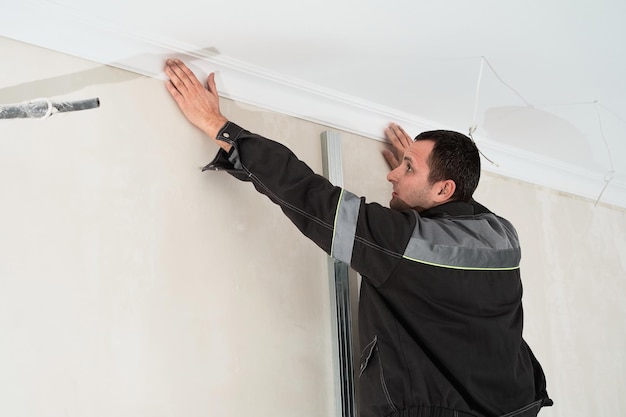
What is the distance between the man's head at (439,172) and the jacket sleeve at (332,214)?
0.88 feet

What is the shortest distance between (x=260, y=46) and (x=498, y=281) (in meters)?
1.04

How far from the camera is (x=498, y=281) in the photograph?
2.02 meters

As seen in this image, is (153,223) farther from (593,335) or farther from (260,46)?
(593,335)

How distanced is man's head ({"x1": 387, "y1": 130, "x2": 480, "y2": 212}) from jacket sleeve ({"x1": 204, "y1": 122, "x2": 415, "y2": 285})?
267mm

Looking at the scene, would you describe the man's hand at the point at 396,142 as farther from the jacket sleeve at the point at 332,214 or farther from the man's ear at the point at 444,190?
the jacket sleeve at the point at 332,214

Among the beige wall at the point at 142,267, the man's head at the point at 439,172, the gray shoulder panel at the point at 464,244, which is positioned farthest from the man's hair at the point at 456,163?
the beige wall at the point at 142,267

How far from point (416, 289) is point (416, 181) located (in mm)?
418

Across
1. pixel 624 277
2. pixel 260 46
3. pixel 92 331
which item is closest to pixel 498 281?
pixel 260 46

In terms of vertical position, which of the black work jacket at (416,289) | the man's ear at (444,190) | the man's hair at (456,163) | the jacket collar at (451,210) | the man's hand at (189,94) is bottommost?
the black work jacket at (416,289)

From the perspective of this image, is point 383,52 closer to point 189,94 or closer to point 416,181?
point 416,181

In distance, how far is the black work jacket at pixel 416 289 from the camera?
1885mm

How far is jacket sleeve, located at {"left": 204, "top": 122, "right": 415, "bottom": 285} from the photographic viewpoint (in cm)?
187

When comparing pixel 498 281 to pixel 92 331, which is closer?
pixel 92 331

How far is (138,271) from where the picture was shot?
190 cm
